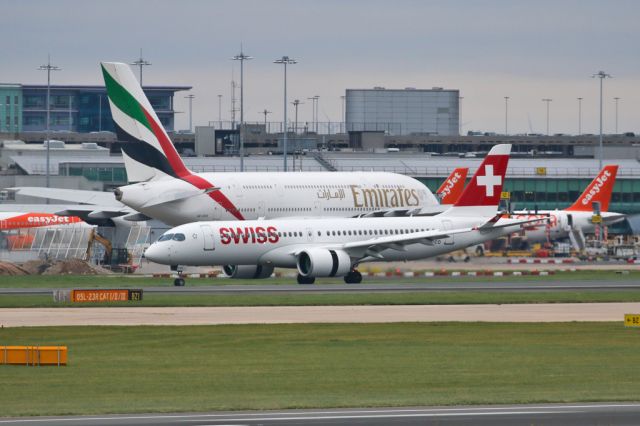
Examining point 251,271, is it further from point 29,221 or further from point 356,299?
point 29,221

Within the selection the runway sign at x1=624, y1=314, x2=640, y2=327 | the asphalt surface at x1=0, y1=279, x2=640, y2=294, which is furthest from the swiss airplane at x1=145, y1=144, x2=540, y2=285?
the runway sign at x1=624, y1=314, x2=640, y2=327

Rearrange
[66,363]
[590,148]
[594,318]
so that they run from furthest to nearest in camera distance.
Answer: [590,148] → [594,318] → [66,363]

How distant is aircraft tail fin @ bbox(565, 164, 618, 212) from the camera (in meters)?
104

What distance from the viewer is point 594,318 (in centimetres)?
5044

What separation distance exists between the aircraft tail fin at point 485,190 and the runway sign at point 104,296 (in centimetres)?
2615

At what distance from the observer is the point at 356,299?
59.2 meters

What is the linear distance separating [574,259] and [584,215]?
924 centimetres

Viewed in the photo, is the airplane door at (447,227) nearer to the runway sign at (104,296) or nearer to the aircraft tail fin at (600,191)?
the runway sign at (104,296)

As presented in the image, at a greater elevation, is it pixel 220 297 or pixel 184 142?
pixel 184 142

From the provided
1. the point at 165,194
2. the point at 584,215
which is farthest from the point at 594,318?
the point at 584,215

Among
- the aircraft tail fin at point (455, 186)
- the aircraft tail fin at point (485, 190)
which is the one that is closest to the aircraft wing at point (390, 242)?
the aircraft tail fin at point (485, 190)

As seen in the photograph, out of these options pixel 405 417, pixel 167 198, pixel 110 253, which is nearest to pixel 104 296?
pixel 167 198

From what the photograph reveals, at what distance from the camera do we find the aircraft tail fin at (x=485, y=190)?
79000 millimetres

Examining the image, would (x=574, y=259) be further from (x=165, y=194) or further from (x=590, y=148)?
(x=590, y=148)
